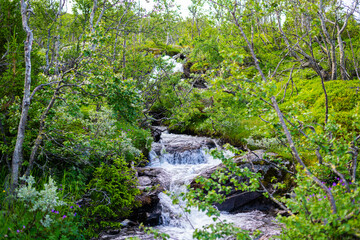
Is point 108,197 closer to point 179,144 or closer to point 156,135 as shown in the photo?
point 179,144

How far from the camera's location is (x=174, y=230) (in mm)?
7660

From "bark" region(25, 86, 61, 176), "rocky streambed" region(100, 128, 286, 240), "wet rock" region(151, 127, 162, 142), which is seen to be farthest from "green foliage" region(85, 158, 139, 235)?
"wet rock" region(151, 127, 162, 142)

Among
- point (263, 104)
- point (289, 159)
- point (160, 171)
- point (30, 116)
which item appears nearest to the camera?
point (263, 104)

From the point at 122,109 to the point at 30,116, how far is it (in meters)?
2.97

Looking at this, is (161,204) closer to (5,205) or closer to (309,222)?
(5,205)

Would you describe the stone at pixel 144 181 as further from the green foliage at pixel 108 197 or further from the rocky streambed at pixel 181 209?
the green foliage at pixel 108 197

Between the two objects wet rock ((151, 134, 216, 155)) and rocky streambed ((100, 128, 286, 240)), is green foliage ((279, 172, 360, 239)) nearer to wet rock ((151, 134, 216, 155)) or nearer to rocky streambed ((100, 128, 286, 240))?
rocky streambed ((100, 128, 286, 240))

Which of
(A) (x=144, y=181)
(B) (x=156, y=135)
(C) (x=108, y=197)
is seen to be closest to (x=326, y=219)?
(C) (x=108, y=197)

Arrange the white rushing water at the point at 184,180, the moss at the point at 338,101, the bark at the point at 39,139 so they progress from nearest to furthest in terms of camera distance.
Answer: the bark at the point at 39,139, the white rushing water at the point at 184,180, the moss at the point at 338,101

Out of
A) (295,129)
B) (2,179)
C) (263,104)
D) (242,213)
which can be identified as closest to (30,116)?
(2,179)

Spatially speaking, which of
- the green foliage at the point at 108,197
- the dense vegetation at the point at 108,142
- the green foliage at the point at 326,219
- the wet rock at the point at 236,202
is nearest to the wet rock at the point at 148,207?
the green foliage at the point at 108,197

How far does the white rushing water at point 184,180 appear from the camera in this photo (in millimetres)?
7652

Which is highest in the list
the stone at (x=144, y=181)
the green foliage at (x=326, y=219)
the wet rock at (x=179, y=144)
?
the green foliage at (x=326, y=219)

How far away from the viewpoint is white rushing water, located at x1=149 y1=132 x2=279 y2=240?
25.1ft
